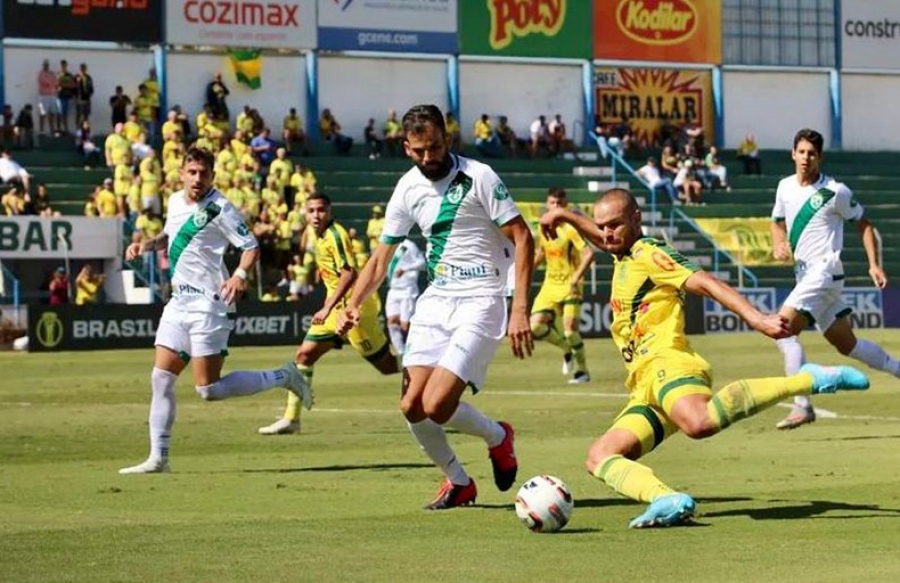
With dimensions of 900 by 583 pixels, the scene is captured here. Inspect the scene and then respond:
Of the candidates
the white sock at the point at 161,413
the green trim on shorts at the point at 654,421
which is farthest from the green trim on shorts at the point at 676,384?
the white sock at the point at 161,413

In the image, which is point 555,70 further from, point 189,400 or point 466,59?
point 189,400

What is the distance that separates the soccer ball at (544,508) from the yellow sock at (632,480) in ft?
0.93

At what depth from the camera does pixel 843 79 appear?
65125 millimetres

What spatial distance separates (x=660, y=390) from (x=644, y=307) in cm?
51

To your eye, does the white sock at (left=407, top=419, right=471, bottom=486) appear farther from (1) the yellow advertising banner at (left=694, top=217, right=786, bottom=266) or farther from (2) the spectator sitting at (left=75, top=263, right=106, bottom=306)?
(1) the yellow advertising banner at (left=694, top=217, right=786, bottom=266)

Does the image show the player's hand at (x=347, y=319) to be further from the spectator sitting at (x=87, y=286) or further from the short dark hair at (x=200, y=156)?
the spectator sitting at (x=87, y=286)

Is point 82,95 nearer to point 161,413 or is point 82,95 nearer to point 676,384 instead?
point 161,413

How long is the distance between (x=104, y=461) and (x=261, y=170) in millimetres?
32015

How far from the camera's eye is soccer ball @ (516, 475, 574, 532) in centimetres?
1061

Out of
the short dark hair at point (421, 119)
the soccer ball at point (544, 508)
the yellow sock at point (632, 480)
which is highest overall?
the short dark hair at point (421, 119)

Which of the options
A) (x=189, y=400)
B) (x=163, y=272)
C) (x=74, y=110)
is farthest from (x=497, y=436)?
(x=74, y=110)

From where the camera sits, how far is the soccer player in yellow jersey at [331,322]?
18875 mm

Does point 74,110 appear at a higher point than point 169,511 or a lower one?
higher

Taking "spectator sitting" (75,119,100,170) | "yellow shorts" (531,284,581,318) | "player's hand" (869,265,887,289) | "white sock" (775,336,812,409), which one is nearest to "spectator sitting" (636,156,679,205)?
"spectator sitting" (75,119,100,170)
